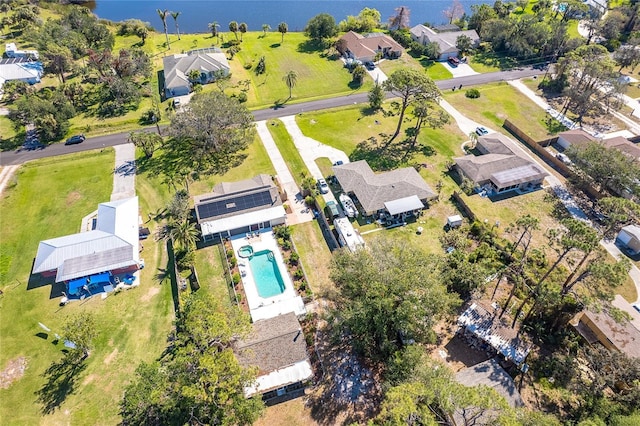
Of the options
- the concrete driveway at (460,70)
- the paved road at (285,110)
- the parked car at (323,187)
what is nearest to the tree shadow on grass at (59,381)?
the parked car at (323,187)

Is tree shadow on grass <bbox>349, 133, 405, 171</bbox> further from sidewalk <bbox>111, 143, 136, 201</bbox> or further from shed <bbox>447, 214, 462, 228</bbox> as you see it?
sidewalk <bbox>111, 143, 136, 201</bbox>

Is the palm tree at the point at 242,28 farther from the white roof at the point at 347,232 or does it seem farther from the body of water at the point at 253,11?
the white roof at the point at 347,232

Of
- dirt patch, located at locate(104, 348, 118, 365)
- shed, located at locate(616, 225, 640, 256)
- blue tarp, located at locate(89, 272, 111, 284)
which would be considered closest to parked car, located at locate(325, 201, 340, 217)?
blue tarp, located at locate(89, 272, 111, 284)

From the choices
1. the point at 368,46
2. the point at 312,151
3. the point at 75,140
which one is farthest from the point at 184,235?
the point at 368,46

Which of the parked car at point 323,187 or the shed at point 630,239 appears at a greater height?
the parked car at point 323,187

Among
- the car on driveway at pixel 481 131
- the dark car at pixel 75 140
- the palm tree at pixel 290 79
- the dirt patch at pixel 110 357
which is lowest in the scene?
the dirt patch at pixel 110 357

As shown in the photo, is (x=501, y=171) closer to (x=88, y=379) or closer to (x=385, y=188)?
(x=385, y=188)
